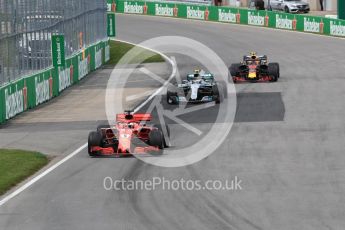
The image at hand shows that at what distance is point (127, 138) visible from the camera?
23.9 m

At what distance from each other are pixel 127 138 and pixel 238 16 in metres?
50.6

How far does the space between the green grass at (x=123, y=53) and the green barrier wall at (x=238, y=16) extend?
38.5 feet

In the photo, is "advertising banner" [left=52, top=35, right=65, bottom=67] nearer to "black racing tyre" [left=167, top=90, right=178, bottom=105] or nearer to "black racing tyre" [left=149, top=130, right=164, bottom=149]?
"black racing tyre" [left=167, top=90, right=178, bottom=105]

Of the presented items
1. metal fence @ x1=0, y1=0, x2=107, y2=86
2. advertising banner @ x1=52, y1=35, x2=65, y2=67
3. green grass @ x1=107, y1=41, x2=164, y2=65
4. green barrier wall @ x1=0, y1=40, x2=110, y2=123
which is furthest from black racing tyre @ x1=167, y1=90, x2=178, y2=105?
green grass @ x1=107, y1=41, x2=164, y2=65

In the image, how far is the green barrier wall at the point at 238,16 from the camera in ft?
209

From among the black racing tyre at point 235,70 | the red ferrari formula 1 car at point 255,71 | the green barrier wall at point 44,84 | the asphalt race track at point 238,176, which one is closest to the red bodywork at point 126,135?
the asphalt race track at point 238,176

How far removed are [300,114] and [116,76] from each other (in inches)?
714

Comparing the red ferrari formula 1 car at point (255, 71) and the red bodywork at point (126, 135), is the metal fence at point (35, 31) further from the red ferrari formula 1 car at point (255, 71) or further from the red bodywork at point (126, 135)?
the red bodywork at point (126, 135)

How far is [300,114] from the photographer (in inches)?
1244

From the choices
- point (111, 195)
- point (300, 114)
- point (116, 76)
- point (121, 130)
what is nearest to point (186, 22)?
point (116, 76)

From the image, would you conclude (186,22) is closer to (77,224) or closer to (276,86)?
(276,86)

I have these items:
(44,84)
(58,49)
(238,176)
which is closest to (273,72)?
(58,49)

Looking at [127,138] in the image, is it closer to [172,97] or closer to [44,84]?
[172,97]

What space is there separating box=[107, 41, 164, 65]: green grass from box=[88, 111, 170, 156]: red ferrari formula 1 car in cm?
2945
